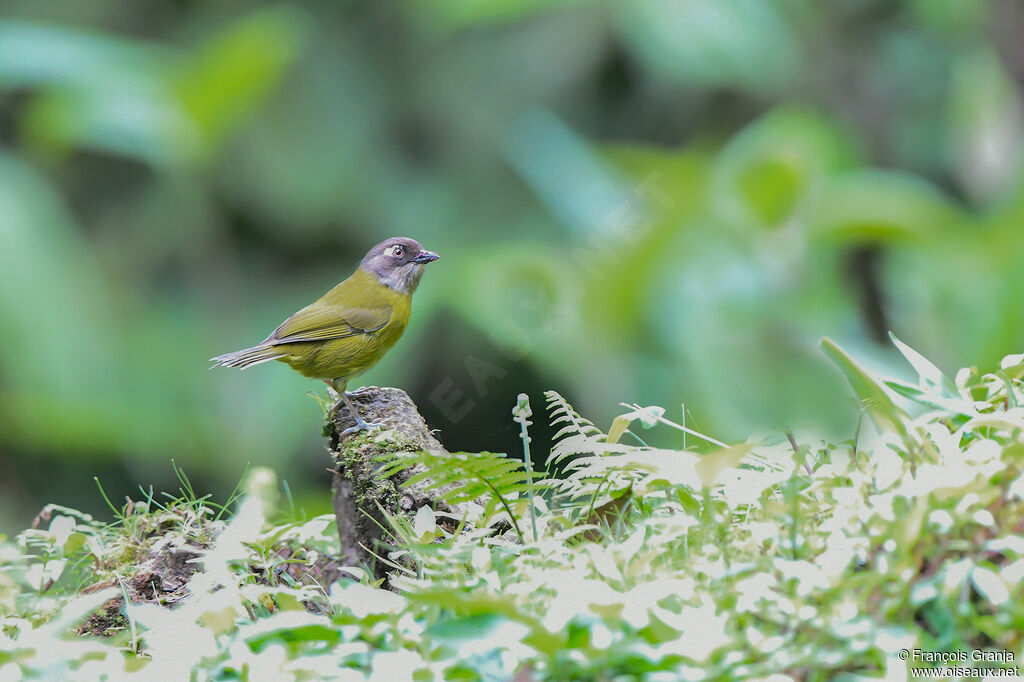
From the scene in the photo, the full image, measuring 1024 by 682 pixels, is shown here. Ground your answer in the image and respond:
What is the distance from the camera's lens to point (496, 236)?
5473 millimetres

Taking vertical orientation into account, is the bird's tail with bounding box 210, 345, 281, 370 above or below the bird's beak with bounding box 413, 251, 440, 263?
below

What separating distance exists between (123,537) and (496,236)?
3.60 metres

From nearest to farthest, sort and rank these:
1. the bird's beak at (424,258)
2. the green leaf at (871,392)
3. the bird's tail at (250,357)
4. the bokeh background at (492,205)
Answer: the green leaf at (871,392) → the bird's tail at (250,357) → the bird's beak at (424,258) → the bokeh background at (492,205)

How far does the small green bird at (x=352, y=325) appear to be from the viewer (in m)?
2.34

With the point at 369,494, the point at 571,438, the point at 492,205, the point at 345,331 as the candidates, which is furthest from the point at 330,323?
the point at 492,205

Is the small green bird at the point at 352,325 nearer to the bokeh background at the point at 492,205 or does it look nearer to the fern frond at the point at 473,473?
the fern frond at the point at 473,473

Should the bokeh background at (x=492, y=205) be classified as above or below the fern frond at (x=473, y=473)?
above

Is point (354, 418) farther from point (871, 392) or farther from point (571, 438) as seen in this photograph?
point (871, 392)

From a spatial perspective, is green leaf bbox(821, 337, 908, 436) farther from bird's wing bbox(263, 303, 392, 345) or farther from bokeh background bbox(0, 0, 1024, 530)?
bokeh background bbox(0, 0, 1024, 530)

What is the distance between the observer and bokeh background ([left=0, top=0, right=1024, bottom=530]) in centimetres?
412

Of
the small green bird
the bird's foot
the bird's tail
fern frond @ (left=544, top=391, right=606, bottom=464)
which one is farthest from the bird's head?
fern frond @ (left=544, top=391, right=606, bottom=464)

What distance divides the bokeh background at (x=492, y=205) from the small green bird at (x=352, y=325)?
85 cm

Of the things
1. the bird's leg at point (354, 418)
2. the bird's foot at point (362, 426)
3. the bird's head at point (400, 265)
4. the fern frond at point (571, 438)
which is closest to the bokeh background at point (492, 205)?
the bird's head at point (400, 265)

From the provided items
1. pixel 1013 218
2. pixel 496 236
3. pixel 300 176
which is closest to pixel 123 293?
pixel 300 176
